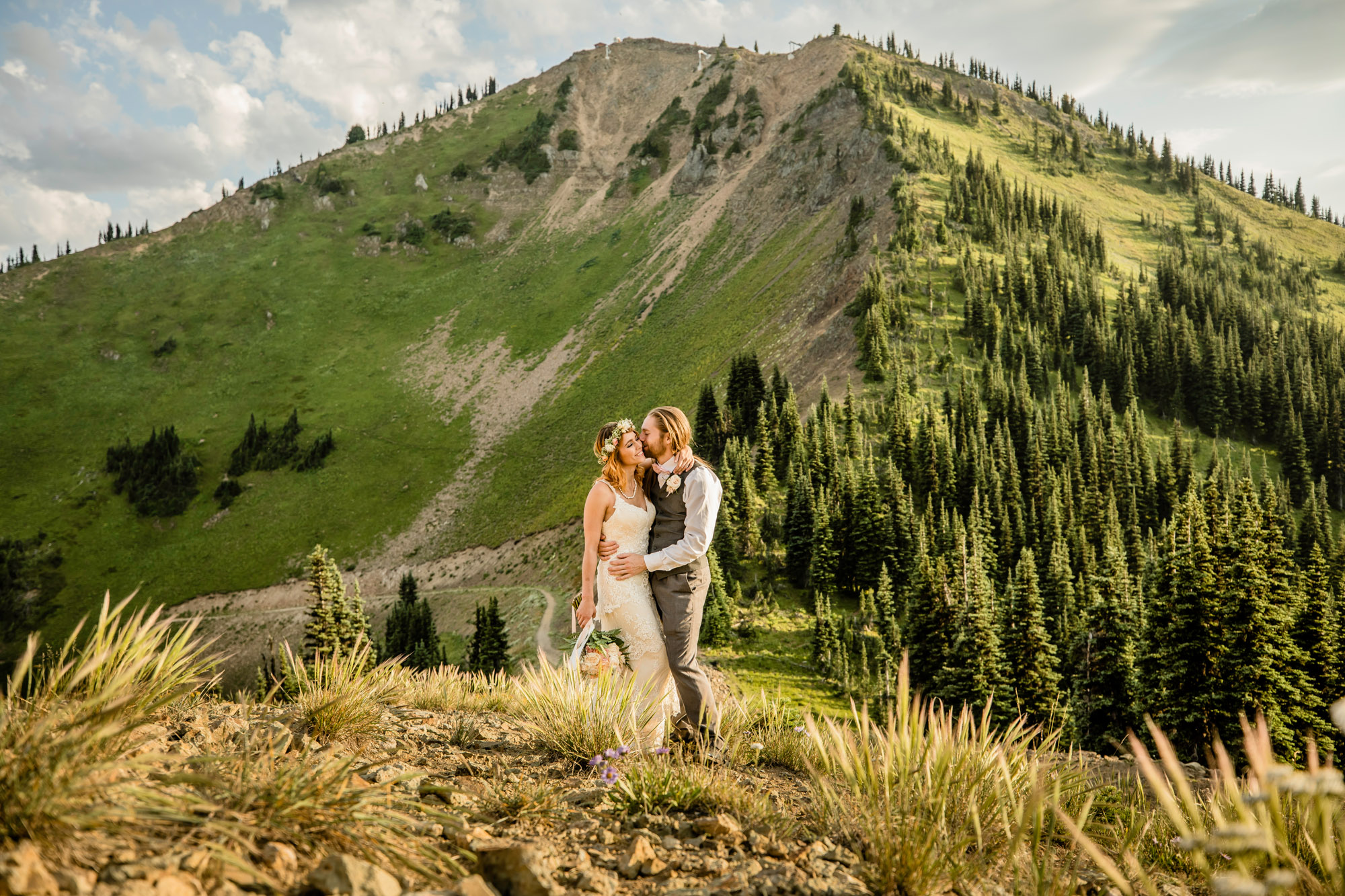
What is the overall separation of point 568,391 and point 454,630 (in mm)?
52325

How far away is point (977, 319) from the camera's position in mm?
85188

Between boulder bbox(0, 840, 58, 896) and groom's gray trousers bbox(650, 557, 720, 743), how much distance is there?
464cm

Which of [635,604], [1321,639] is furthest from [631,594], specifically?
[1321,639]

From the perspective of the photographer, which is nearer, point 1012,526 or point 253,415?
point 1012,526

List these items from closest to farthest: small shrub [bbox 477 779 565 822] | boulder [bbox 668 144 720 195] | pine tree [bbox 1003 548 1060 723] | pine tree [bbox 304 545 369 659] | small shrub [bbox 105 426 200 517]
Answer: small shrub [bbox 477 779 565 822]
pine tree [bbox 1003 548 1060 723]
pine tree [bbox 304 545 369 659]
small shrub [bbox 105 426 200 517]
boulder [bbox 668 144 720 195]

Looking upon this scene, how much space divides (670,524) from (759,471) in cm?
5870

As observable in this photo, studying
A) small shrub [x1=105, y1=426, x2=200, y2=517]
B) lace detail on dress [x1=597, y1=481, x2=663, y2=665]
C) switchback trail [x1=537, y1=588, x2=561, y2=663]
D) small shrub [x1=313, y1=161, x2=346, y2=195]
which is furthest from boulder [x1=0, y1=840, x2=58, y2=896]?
small shrub [x1=313, y1=161, x2=346, y2=195]

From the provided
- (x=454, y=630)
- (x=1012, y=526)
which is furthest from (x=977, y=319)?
(x=454, y=630)

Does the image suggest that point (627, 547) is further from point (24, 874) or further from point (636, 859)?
point (24, 874)

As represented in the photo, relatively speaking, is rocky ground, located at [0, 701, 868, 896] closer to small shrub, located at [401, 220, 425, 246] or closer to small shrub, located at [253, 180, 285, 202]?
small shrub, located at [401, 220, 425, 246]

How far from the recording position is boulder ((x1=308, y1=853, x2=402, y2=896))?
9.88ft

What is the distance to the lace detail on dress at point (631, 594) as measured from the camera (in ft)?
22.0

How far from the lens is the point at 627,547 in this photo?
674cm

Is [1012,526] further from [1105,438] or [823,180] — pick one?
[823,180]
